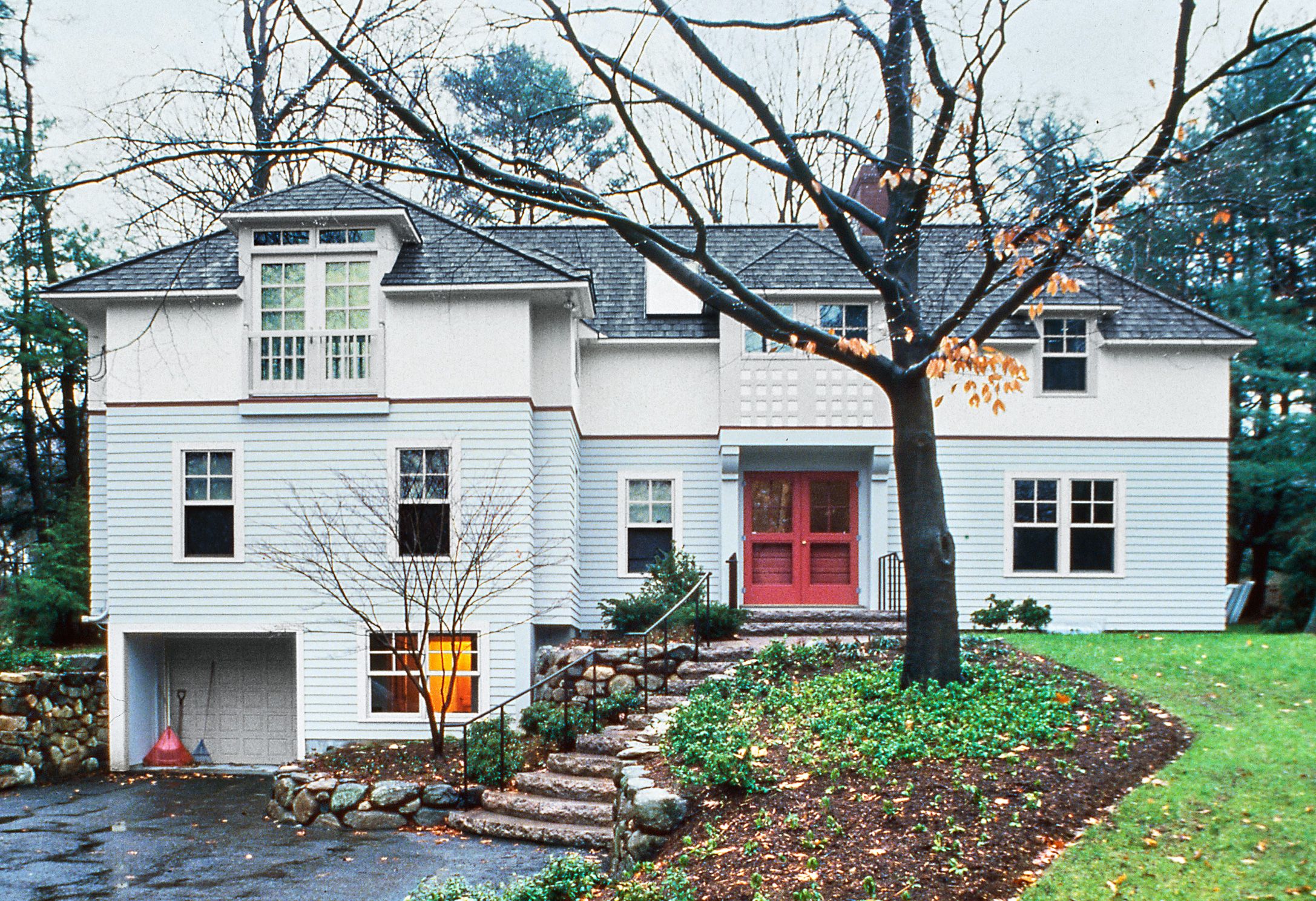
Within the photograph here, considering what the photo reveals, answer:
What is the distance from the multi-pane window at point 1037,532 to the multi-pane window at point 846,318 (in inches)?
139

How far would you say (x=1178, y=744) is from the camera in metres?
9.19

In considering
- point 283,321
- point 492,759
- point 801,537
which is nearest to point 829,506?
point 801,537

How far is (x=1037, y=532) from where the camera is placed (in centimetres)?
1812

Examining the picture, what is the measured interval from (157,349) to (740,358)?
27.3 ft

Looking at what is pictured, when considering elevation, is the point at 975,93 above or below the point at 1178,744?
above

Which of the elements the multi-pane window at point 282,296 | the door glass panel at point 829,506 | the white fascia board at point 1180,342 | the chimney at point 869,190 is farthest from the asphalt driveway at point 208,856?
the chimney at point 869,190

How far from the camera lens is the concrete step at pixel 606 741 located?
11.6 meters

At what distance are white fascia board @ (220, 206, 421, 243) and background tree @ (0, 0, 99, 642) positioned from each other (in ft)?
27.2

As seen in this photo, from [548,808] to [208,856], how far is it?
3.07 meters

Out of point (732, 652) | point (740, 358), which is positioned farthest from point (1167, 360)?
point (732, 652)

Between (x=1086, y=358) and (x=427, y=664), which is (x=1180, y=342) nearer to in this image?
(x=1086, y=358)

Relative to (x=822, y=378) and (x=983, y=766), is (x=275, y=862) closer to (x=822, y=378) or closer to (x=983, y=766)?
(x=983, y=766)

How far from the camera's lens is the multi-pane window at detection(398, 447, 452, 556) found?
15773mm

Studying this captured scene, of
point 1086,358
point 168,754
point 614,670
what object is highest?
point 1086,358
